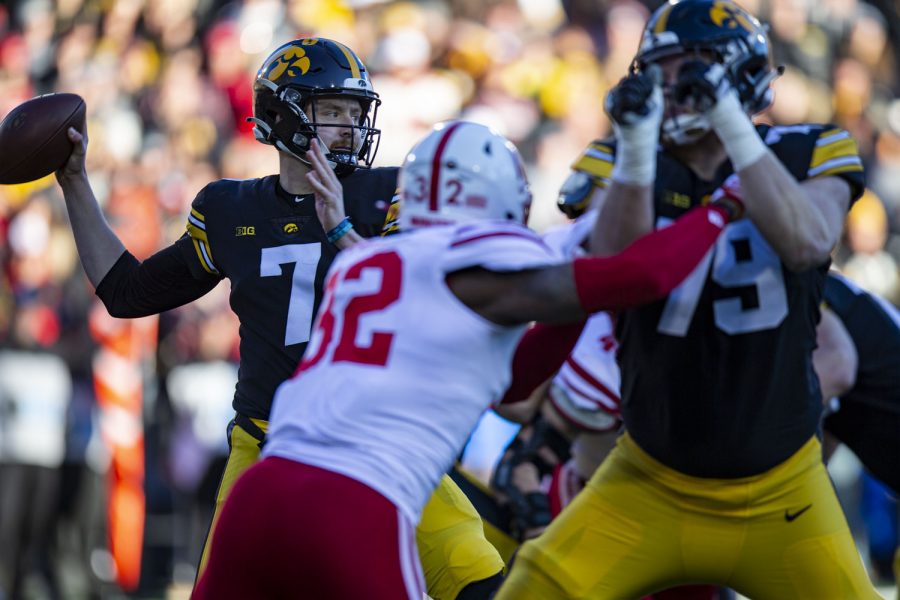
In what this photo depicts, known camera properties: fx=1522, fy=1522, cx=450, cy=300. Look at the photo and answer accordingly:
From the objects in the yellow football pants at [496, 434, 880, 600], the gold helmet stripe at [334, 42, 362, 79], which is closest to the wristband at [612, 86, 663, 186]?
the yellow football pants at [496, 434, 880, 600]

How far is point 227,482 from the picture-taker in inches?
164

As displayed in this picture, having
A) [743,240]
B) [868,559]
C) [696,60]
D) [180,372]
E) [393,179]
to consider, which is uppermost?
[696,60]

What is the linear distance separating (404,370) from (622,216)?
636mm

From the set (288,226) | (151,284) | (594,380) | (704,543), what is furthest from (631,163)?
(594,380)

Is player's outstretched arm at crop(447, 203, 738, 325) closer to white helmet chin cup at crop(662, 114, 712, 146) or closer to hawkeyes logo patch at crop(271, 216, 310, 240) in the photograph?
white helmet chin cup at crop(662, 114, 712, 146)

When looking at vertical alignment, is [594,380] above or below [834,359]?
below

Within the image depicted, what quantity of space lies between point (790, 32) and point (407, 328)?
9.88 m

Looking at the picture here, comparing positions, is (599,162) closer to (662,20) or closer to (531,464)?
(662,20)

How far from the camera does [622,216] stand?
3316 millimetres

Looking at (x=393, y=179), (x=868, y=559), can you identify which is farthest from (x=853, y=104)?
(x=393, y=179)

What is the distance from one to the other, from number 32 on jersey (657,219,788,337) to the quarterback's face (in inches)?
50.4

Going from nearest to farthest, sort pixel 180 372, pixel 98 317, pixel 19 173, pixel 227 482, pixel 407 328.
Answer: pixel 407 328 < pixel 227 482 < pixel 19 173 < pixel 98 317 < pixel 180 372

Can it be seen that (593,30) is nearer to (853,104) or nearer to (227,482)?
(853,104)

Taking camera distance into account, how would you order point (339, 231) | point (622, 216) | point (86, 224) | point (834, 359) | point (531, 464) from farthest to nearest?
point (531, 464), point (834, 359), point (86, 224), point (339, 231), point (622, 216)
